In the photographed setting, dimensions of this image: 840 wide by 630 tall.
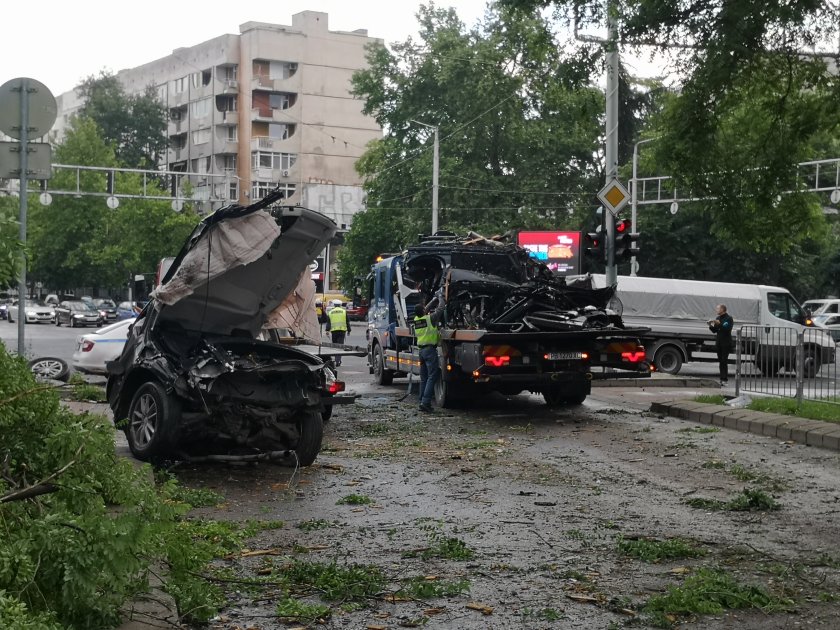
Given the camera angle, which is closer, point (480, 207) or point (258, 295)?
point (258, 295)

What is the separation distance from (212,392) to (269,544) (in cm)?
306

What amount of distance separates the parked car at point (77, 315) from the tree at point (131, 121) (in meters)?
35.7

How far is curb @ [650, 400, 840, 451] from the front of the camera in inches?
543

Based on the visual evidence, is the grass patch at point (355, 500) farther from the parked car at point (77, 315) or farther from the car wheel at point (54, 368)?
the parked car at point (77, 315)

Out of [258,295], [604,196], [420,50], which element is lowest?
[258,295]

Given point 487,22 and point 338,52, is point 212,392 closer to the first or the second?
point 487,22

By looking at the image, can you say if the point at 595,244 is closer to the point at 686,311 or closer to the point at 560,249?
the point at 686,311

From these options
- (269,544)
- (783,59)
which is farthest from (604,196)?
(269,544)

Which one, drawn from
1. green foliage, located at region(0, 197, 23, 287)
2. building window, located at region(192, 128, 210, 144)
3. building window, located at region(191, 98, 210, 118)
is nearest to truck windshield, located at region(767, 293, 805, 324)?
green foliage, located at region(0, 197, 23, 287)

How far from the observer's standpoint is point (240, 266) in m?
10.9

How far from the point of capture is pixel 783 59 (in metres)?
11.8

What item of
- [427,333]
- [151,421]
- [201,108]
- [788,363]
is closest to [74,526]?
[151,421]

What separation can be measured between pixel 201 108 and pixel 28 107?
281 ft

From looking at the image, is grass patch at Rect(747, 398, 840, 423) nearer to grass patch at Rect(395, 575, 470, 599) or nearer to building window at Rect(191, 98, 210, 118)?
grass patch at Rect(395, 575, 470, 599)
